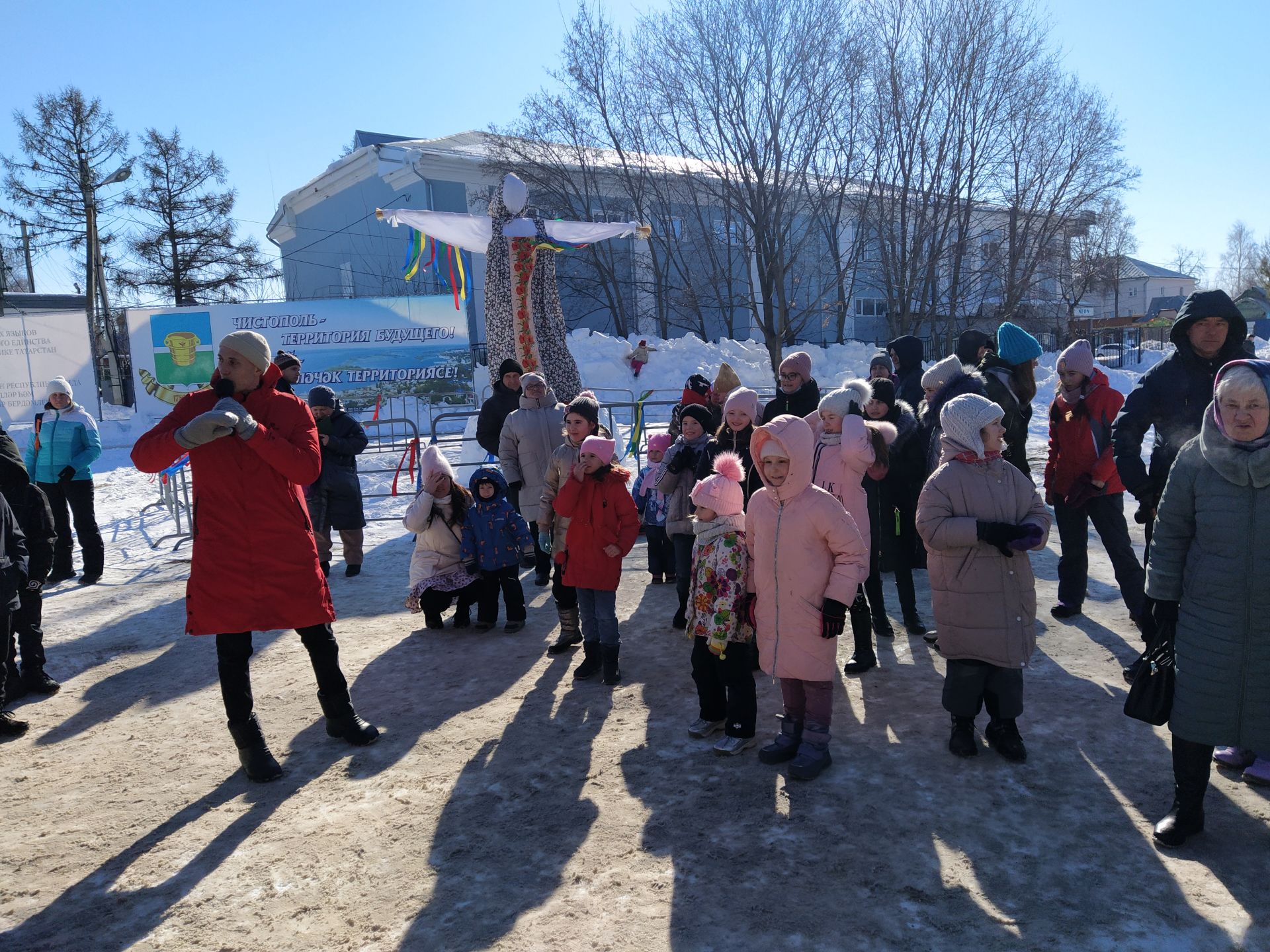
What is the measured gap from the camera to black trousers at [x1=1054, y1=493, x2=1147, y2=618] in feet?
17.0

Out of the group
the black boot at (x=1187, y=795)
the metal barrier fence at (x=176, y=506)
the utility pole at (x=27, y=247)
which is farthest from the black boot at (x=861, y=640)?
the utility pole at (x=27, y=247)

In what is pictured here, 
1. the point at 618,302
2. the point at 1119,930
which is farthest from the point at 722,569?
the point at 618,302

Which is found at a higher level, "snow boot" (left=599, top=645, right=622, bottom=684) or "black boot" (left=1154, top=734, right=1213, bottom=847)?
"black boot" (left=1154, top=734, right=1213, bottom=847)

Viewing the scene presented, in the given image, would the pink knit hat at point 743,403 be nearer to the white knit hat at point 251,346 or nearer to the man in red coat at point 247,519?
the man in red coat at point 247,519

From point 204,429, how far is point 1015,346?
4487 mm

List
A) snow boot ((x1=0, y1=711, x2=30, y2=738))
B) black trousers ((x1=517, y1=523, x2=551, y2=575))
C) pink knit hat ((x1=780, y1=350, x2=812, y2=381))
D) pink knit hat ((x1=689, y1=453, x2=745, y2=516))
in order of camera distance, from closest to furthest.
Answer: pink knit hat ((x1=689, y1=453, x2=745, y2=516)), snow boot ((x1=0, y1=711, x2=30, y2=738)), pink knit hat ((x1=780, y1=350, x2=812, y2=381)), black trousers ((x1=517, y1=523, x2=551, y2=575))

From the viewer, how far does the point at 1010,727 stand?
371cm

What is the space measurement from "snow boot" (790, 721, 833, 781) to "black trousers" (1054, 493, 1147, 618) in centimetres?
249

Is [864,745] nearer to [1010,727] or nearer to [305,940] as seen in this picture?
[1010,727]

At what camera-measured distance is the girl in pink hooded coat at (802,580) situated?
357cm

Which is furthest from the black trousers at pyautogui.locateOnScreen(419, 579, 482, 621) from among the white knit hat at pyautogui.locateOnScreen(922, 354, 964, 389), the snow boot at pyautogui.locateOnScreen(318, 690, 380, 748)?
the white knit hat at pyautogui.locateOnScreen(922, 354, 964, 389)

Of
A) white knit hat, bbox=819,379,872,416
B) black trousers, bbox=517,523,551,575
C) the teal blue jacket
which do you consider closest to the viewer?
white knit hat, bbox=819,379,872,416

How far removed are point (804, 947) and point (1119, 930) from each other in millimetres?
923

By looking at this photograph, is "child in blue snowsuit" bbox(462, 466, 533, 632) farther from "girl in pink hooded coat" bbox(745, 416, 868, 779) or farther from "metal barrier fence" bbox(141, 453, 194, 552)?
"metal barrier fence" bbox(141, 453, 194, 552)
